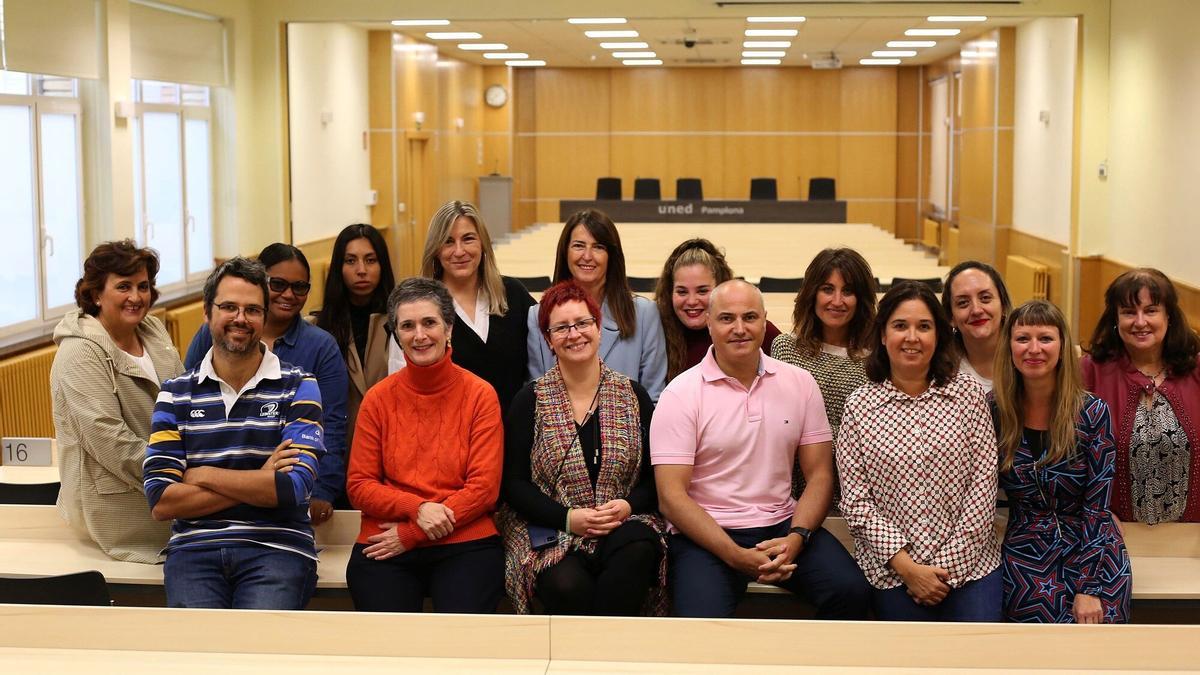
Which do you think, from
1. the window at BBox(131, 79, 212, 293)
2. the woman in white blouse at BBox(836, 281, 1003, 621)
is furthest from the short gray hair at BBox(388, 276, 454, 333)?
the window at BBox(131, 79, 212, 293)

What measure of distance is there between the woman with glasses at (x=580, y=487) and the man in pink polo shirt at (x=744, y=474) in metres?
0.09

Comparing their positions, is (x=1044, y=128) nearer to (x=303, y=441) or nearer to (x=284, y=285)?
(x=284, y=285)

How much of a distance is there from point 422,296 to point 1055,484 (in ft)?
5.67

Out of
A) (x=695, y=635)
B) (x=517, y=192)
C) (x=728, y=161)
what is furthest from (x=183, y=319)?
(x=728, y=161)

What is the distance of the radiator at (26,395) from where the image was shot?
6.91 meters

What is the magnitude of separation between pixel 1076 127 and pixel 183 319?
6649mm

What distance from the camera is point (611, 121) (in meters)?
19.7

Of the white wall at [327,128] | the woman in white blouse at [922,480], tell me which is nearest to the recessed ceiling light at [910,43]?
the white wall at [327,128]

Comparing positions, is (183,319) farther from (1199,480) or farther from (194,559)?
(1199,480)

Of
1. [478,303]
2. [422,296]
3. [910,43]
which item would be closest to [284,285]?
[478,303]

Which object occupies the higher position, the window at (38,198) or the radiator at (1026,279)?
the window at (38,198)

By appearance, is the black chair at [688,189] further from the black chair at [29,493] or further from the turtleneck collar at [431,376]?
the turtleneck collar at [431,376]

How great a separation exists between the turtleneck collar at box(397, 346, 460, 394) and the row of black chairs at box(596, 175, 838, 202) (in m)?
15.2

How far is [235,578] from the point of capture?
3305 millimetres
